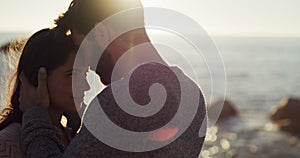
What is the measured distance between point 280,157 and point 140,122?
14.1 m

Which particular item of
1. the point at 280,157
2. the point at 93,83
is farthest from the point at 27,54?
the point at 280,157

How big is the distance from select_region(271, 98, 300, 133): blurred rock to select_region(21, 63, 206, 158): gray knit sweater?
60.8 feet

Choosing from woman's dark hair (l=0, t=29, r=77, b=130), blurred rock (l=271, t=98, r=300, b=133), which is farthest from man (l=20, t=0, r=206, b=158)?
blurred rock (l=271, t=98, r=300, b=133)

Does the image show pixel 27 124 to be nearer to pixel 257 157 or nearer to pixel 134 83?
pixel 134 83

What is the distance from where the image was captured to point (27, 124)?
9.05ft

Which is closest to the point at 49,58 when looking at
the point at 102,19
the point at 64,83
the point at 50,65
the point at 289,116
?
the point at 50,65

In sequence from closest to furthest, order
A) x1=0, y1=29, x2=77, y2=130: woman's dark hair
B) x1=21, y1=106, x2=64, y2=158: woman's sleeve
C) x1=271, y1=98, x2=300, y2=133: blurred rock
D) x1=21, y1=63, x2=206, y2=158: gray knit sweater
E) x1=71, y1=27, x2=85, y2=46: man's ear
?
1. x1=21, y1=63, x2=206, y2=158: gray knit sweater
2. x1=21, y1=106, x2=64, y2=158: woman's sleeve
3. x1=71, y1=27, x2=85, y2=46: man's ear
4. x1=0, y1=29, x2=77, y2=130: woman's dark hair
5. x1=271, y1=98, x2=300, y2=133: blurred rock

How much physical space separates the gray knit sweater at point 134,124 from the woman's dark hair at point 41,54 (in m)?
0.35

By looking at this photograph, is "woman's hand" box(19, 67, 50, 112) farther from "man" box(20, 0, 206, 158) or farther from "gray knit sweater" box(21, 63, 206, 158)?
"gray knit sweater" box(21, 63, 206, 158)

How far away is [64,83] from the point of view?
3100 millimetres

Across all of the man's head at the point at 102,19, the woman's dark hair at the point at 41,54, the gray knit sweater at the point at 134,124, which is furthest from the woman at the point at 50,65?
the gray knit sweater at the point at 134,124

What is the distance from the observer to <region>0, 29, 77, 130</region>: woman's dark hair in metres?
3.05

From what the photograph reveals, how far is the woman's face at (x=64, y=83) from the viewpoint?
121 inches

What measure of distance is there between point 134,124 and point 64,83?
74 centimetres
